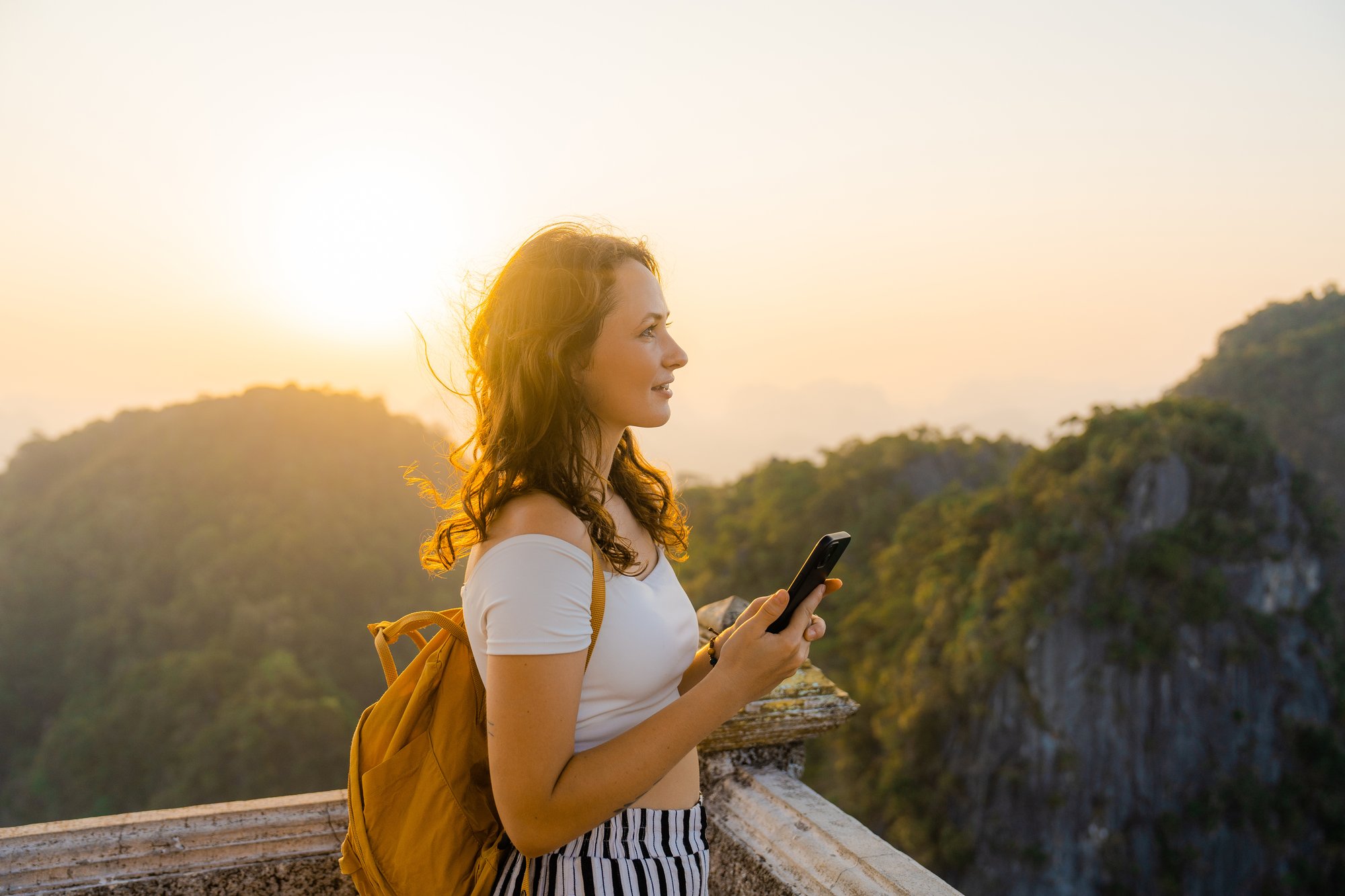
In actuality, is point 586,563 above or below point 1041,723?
above

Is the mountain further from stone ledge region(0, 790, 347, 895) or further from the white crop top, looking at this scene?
the white crop top

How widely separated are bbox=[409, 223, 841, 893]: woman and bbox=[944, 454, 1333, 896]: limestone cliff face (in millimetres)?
21129

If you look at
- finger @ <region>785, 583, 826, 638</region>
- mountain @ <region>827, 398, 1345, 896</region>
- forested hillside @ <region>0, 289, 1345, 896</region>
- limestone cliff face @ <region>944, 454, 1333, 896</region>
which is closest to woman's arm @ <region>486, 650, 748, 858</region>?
finger @ <region>785, 583, 826, 638</region>

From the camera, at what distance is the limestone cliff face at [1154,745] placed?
19.5 m

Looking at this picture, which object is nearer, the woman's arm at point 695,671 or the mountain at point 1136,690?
the woman's arm at point 695,671

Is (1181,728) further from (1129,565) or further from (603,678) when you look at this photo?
(603,678)

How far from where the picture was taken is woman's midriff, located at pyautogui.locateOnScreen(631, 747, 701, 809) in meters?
1.42

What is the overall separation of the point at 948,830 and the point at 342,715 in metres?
19.1

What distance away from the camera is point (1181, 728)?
20219mm

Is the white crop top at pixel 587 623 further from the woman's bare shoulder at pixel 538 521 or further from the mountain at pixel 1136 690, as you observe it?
the mountain at pixel 1136 690

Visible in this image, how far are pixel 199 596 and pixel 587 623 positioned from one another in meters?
38.9

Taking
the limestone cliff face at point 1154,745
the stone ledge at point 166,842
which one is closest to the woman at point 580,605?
the stone ledge at point 166,842

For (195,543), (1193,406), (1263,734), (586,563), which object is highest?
(586,563)

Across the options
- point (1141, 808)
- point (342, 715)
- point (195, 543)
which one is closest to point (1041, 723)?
point (1141, 808)
